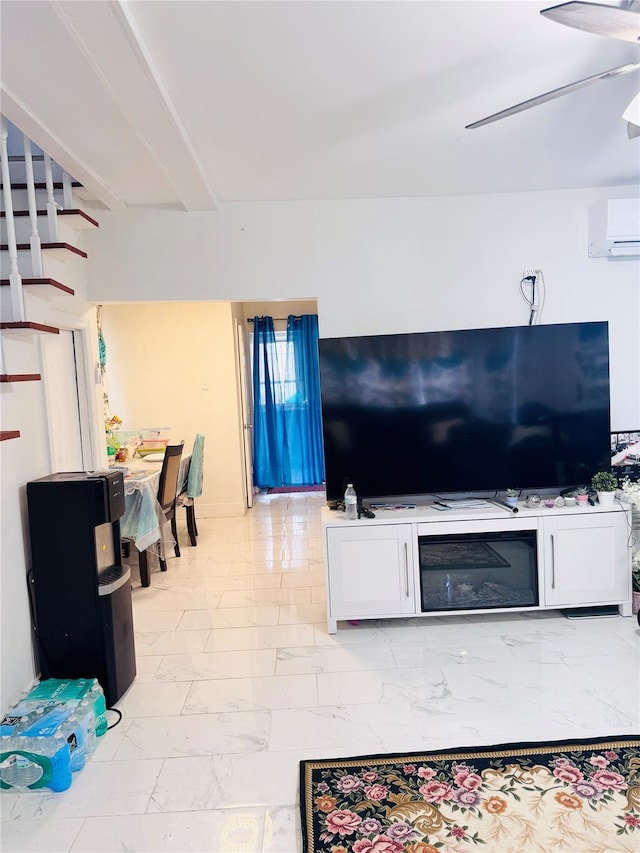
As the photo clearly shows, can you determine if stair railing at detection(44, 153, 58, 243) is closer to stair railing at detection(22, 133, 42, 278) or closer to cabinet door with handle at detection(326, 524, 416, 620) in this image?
stair railing at detection(22, 133, 42, 278)

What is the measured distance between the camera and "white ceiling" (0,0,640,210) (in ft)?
6.14

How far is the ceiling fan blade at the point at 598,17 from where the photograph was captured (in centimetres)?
146

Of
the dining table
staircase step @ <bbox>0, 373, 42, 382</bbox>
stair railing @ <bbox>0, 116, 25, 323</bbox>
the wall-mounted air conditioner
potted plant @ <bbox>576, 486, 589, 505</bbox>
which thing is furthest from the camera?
the dining table

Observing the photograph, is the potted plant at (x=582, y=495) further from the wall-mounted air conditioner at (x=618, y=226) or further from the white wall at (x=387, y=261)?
the wall-mounted air conditioner at (x=618, y=226)

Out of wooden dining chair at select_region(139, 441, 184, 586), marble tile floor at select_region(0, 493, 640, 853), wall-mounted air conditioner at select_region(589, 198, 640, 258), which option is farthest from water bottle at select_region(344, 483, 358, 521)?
wall-mounted air conditioner at select_region(589, 198, 640, 258)

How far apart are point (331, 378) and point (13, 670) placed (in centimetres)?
Answer: 212

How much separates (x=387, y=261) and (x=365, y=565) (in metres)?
1.90

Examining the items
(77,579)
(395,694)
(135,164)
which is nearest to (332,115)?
(135,164)

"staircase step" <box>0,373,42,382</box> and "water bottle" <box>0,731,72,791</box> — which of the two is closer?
"water bottle" <box>0,731,72,791</box>

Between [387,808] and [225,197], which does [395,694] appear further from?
[225,197]

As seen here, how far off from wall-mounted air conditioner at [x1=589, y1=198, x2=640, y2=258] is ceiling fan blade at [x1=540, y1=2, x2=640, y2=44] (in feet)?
6.83

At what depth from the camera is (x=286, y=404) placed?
743cm

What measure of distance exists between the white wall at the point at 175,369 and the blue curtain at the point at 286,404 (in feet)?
3.92

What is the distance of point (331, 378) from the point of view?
3.39 meters
